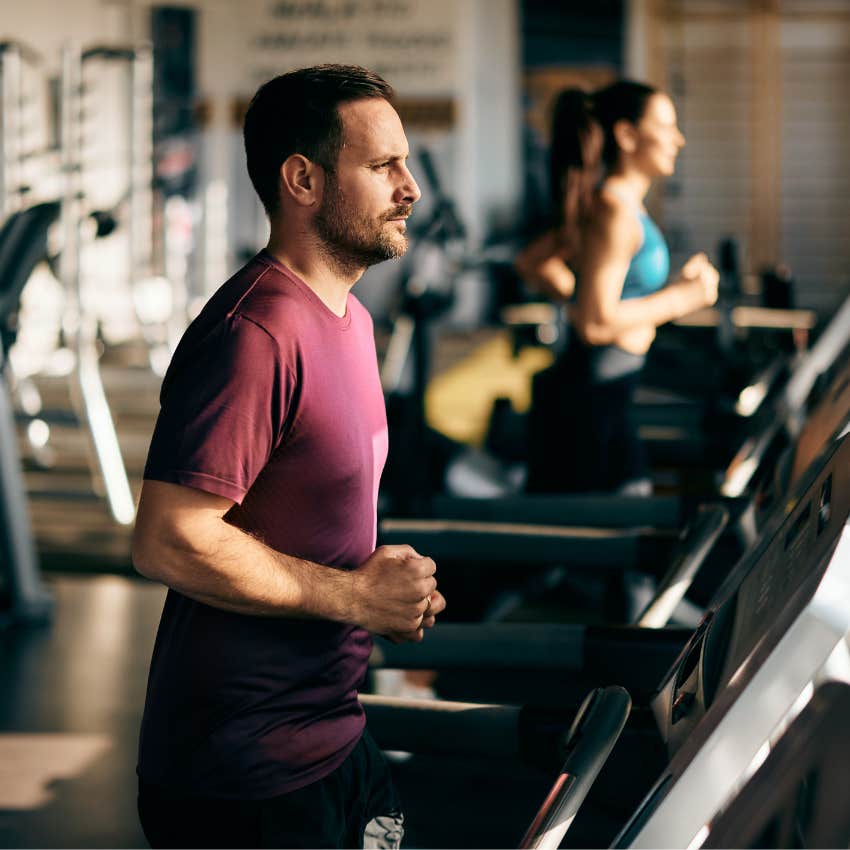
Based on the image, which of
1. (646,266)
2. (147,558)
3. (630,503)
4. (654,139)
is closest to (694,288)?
(646,266)

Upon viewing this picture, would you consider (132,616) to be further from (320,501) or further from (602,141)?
(320,501)

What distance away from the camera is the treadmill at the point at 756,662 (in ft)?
2.50

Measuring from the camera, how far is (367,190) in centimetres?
115

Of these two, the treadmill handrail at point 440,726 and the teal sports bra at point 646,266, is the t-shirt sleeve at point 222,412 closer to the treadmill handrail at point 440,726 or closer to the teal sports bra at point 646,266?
the treadmill handrail at point 440,726

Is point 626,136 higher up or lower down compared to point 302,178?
higher up

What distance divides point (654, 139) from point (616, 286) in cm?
32

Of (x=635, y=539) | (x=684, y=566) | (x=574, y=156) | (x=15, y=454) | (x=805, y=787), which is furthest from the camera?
(x=15, y=454)

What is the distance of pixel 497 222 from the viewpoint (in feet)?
31.7

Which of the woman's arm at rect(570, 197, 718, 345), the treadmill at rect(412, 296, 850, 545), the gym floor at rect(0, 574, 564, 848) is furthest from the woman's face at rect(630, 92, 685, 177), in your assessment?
the gym floor at rect(0, 574, 564, 848)

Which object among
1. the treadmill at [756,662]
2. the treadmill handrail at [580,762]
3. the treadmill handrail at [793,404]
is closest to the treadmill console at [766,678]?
the treadmill at [756,662]

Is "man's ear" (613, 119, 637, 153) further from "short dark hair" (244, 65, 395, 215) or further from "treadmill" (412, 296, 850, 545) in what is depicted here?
"short dark hair" (244, 65, 395, 215)

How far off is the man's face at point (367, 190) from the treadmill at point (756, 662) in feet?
1.41

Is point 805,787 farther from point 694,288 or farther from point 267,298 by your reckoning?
point 694,288

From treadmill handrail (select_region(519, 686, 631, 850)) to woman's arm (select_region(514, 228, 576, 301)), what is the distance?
1.64 metres
